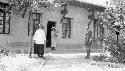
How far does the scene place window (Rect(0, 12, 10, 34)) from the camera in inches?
614

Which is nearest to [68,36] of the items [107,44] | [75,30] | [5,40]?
[75,30]

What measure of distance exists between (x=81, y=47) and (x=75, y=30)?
1.49 m

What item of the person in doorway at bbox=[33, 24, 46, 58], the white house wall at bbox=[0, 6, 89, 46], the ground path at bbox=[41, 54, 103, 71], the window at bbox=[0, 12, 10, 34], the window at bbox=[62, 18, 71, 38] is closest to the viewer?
the ground path at bbox=[41, 54, 103, 71]

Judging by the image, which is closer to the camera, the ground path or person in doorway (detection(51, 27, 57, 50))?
the ground path

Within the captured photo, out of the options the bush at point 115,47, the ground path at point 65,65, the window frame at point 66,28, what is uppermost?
the window frame at point 66,28

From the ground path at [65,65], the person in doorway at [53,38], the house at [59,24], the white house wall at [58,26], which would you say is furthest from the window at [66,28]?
the ground path at [65,65]

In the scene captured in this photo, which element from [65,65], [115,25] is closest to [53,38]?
[115,25]

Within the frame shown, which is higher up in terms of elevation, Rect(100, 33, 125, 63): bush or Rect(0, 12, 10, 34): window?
Rect(0, 12, 10, 34): window

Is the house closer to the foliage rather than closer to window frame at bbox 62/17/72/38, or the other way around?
window frame at bbox 62/17/72/38

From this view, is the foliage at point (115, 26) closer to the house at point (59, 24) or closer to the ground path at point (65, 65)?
the ground path at point (65, 65)

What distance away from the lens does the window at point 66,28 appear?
1988cm

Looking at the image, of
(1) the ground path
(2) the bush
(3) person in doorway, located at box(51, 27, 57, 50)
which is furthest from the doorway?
(2) the bush

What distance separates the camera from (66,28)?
20.1 metres

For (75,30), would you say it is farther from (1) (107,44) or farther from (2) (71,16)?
(1) (107,44)
